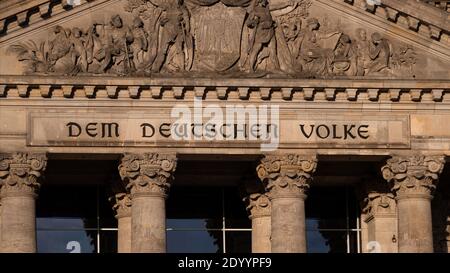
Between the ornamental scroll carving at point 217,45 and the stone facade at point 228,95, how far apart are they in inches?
1.6

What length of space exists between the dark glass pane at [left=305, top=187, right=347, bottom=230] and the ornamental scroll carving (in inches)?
249

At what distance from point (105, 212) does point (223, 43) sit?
757 cm

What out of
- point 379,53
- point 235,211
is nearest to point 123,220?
point 235,211

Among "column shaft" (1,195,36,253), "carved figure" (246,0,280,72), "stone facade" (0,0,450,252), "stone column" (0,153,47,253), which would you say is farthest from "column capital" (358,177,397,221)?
"column shaft" (1,195,36,253)

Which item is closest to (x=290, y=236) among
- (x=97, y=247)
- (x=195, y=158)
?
(x=195, y=158)

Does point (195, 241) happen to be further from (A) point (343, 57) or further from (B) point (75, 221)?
(A) point (343, 57)

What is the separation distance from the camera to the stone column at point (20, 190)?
173 feet

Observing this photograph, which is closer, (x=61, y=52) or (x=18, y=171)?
(x=18, y=171)

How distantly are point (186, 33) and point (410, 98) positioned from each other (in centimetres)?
Result: 663

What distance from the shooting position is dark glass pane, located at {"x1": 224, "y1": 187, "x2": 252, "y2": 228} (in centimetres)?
5916

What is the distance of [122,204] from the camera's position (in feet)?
187

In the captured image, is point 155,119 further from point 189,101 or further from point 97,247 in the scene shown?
point 97,247

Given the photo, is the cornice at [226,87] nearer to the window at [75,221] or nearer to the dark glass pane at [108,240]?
the window at [75,221]

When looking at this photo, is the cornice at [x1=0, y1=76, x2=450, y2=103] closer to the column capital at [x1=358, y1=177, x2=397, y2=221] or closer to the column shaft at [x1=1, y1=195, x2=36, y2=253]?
the column shaft at [x1=1, y1=195, x2=36, y2=253]
